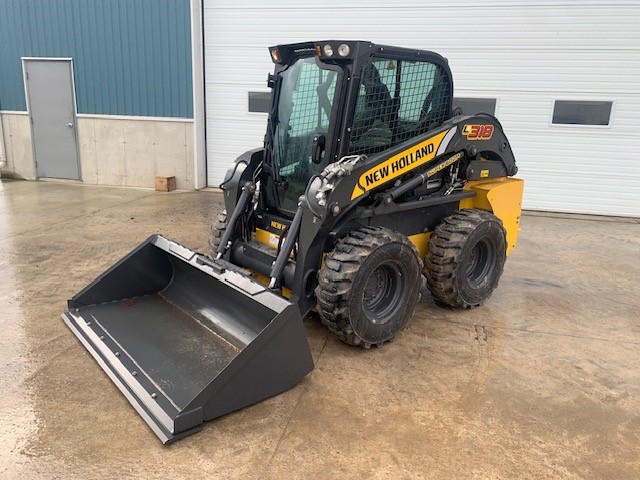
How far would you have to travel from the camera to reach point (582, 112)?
28.1ft

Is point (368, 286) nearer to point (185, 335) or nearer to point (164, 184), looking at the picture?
point (185, 335)

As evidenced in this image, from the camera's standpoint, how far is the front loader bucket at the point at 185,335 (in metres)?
2.96

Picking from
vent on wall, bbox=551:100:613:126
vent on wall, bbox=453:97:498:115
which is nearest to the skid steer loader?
vent on wall, bbox=453:97:498:115

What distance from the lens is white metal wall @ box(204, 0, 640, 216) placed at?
8258 mm

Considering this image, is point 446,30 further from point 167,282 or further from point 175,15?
point 167,282

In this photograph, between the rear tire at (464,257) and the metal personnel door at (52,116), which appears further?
the metal personnel door at (52,116)

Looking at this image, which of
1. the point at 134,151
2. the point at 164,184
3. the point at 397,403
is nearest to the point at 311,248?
the point at 397,403

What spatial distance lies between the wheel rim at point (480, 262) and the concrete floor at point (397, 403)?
0.29m

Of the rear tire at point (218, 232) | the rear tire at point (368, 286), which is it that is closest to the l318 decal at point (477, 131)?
the rear tire at point (368, 286)

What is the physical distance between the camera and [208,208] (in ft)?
28.4

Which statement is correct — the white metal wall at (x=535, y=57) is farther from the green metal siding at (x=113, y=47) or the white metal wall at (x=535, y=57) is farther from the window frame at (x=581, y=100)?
the green metal siding at (x=113, y=47)

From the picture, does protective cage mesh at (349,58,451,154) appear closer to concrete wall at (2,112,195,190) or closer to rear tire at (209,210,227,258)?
rear tire at (209,210,227,258)

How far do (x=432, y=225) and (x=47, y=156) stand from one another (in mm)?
9474

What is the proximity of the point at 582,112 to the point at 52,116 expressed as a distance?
1020 centimetres
